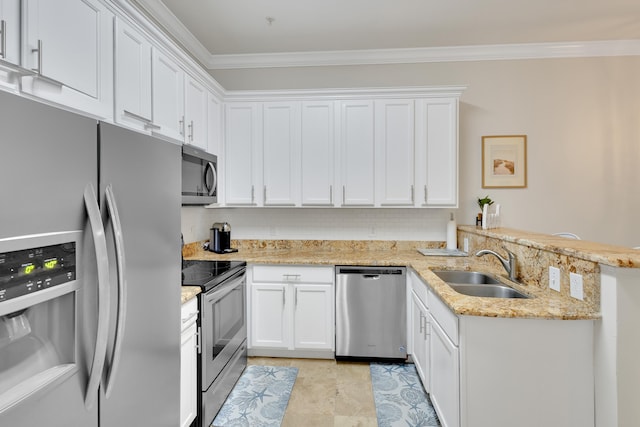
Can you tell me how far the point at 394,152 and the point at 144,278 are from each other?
8.29 feet

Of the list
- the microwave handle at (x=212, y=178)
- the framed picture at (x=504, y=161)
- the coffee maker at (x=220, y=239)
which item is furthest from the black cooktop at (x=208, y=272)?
the framed picture at (x=504, y=161)

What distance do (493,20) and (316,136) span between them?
1.84 m

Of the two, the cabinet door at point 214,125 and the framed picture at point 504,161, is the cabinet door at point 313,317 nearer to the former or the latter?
the cabinet door at point 214,125

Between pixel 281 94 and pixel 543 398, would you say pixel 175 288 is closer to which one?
pixel 543 398

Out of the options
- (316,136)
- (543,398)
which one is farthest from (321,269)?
(543,398)

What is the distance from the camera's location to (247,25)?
2.93m

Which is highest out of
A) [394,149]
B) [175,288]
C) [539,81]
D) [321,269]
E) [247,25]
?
[247,25]

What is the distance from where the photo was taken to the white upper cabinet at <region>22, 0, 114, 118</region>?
122 cm

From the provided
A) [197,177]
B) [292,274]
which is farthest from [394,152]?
[197,177]

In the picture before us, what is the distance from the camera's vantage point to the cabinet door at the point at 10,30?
1.12m

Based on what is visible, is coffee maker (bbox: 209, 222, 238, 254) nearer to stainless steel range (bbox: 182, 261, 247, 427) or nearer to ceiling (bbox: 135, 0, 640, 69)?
stainless steel range (bbox: 182, 261, 247, 427)

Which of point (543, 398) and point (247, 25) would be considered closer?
point (543, 398)

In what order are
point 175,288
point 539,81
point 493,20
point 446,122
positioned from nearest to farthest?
point 175,288, point 493,20, point 446,122, point 539,81

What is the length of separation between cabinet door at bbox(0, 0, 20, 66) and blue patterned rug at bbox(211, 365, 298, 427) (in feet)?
7.08
